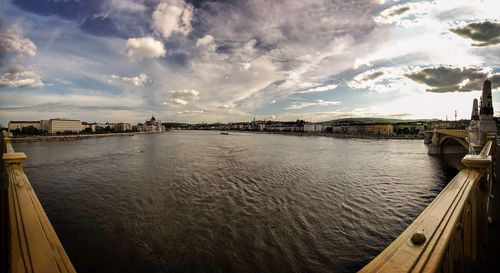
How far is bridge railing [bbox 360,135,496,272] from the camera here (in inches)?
45.2

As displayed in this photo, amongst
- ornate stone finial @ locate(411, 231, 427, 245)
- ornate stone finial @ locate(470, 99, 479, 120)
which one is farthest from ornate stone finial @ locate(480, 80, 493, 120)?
ornate stone finial @ locate(411, 231, 427, 245)

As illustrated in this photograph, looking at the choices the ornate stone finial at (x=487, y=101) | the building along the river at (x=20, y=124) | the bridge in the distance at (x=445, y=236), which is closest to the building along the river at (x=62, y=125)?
the building along the river at (x=20, y=124)

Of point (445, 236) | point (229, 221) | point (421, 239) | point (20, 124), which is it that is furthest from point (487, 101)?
point (20, 124)

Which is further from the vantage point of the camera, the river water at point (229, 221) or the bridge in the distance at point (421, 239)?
the river water at point (229, 221)

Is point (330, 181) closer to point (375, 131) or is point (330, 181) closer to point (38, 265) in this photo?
point (38, 265)

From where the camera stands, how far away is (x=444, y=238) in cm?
128

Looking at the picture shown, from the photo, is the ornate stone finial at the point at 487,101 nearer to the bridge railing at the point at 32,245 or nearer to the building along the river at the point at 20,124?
the bridge railing at the point at 32,245

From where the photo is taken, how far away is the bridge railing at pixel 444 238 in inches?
45.2

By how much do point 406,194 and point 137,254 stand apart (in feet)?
43.2

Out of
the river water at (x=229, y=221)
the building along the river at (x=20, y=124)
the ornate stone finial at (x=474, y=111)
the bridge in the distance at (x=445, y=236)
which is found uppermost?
the building along the river at (x=20, y=124)

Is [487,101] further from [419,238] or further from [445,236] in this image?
[419,238]

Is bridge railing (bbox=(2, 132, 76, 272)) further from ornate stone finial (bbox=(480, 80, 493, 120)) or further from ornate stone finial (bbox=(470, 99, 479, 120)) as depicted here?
ornate stone finial (bbox=(470, 99, 479, 120))

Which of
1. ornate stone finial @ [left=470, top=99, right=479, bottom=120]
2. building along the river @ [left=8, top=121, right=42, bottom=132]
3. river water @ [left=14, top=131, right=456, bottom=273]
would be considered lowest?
river water @ [left=14, top=131, right=456, bottom=273]

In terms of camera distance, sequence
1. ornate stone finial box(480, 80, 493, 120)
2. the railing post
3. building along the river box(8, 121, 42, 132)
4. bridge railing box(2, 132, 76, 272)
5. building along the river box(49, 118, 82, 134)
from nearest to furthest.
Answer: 1. bridge railing box(2, 132, 76, 272)
2. the railing post
3. ornate stone finial box(480, 80, 493, 120)
4. building along the river box(8, 121, 42, 132)
5. building along the river box(49, 118, 82, 134)
